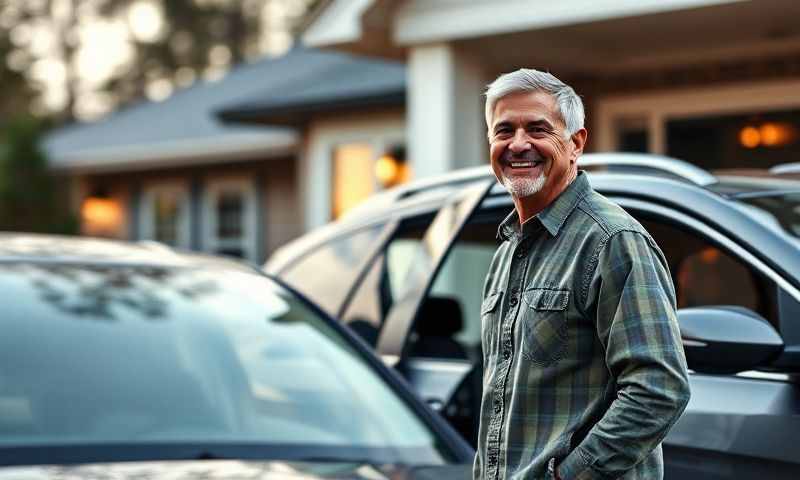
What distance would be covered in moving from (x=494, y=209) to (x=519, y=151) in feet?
6.17

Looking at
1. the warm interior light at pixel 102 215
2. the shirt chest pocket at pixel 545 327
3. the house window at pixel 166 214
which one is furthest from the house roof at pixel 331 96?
the shirt chest pocket at pixel 545 327

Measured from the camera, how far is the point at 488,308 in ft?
8.16

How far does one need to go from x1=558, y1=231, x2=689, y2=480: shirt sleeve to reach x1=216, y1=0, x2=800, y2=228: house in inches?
264

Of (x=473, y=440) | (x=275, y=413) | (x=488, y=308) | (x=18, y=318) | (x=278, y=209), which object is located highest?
(x=488, y=308)

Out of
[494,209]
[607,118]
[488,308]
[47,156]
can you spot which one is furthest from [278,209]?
[488,308]

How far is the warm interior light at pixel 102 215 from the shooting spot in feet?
68.6

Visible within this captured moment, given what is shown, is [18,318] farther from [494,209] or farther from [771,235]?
[771,235]

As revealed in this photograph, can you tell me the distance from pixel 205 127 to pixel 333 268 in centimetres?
1427

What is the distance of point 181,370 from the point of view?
3.60 meters

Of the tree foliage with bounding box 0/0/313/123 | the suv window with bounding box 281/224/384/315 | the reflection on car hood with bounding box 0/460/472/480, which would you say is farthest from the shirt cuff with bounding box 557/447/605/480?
the tree foliage with bounding box 0/0/313/123

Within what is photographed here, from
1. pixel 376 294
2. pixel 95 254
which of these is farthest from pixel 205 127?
pixel 95 254

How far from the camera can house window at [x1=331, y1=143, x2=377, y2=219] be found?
1443 centimetres

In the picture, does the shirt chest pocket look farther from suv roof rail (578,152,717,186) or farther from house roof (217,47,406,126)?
house roof (217,47,406,126)

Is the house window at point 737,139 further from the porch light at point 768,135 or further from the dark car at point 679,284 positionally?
the dark car at point 679,284
